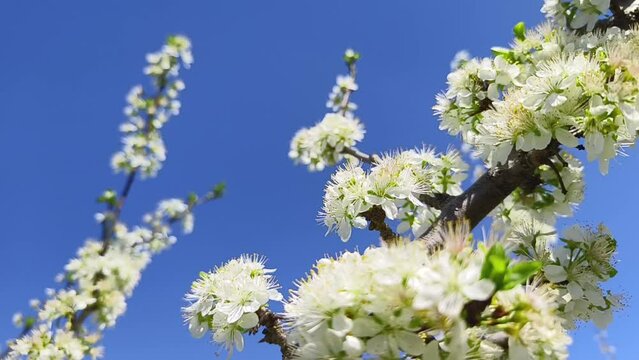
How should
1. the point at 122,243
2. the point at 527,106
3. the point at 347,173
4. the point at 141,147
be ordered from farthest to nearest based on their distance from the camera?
the point at 141,147 → the point at 122,243 → the point at 347,173 → the point at 527,106

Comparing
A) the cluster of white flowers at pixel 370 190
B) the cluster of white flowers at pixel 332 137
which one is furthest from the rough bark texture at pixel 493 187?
A: the cluster of white flowers at pixel 332 137

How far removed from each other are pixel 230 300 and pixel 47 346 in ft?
13.6

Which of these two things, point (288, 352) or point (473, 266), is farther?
point (288, 352)

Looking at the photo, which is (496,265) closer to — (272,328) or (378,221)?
(272,328)

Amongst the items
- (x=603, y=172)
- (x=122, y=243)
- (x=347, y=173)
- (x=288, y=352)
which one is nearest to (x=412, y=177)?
(x=347, y=173)

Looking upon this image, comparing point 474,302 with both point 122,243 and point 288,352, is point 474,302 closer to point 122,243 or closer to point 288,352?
point 288,352

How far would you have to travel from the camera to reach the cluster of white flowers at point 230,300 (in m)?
1.67

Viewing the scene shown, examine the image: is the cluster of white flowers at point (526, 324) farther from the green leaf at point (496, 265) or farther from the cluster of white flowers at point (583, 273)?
the cluster of white flowers at point (583, 273)

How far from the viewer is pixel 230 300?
1688mm

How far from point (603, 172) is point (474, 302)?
1192mm

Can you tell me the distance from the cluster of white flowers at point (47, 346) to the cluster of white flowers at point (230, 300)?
12.8 ft

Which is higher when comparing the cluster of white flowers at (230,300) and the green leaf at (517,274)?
the cluster of white flowers at (230,300)

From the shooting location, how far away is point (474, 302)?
3.64ft

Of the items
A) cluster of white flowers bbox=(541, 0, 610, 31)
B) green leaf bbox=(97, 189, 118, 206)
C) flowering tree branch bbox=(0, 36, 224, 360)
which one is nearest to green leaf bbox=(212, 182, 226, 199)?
flowering tree branch bbox=(0, 36, 224, 360)
